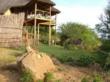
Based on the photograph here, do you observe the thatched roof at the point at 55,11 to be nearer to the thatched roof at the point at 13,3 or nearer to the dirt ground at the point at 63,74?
the thatched roof at the point at 13,3

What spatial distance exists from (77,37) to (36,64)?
738 inches

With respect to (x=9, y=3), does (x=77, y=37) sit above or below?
below

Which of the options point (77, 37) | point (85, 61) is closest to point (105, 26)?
point (85, 61)

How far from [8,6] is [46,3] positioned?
3481 mm

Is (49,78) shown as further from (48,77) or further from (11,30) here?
(11,30)

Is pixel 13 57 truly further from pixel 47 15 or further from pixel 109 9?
pixel 47 15

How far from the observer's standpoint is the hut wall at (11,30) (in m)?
24.3

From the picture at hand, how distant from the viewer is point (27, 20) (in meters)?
32.3

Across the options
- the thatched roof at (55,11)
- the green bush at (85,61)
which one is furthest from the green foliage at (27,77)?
the thatched roof at (55,11)

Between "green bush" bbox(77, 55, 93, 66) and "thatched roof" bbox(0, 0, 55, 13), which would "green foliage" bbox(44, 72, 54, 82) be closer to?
"green bush" bbox(77, 55, 93, 66)

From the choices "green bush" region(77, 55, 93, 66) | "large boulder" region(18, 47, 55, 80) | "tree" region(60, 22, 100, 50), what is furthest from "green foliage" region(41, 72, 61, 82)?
"tree" region(60, 22, 100, 50)

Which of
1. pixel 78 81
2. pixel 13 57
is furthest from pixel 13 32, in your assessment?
pixel 78 81

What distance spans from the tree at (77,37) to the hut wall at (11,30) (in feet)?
21.6

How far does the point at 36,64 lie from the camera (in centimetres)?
1515
